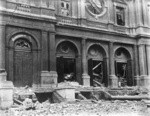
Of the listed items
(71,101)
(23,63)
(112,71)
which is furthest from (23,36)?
(112,71)

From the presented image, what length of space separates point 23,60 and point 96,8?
8850 millimetres

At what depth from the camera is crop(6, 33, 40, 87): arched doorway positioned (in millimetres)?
16125

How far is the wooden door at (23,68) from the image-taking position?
643 inches

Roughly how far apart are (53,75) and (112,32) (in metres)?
7.46

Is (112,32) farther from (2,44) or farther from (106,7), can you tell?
(2,44)

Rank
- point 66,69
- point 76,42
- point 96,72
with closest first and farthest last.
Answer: point 66,69 < point 76,42 < point 96,72

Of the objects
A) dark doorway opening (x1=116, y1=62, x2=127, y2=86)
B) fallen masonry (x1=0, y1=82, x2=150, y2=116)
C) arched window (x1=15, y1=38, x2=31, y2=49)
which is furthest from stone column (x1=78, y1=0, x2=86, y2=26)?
fallen masonry (x1=0, y1=82, x2=150, y2=116)

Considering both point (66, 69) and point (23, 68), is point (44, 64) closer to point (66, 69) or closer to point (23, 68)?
point (23, 68)

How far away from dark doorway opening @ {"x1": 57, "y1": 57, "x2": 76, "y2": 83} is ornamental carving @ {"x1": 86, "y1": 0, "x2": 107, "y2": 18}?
192 inches

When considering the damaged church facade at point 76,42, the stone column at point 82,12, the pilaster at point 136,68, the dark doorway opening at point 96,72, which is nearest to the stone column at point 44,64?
the damaged church facade at point 76,42

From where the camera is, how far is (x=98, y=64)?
2117 cm

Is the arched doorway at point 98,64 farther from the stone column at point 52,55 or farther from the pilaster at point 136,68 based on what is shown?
the stone column at point 52,55

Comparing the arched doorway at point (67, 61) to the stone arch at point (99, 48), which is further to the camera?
the stone arch at point (99, 48)

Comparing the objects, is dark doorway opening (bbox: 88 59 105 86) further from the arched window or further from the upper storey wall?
the arched window
